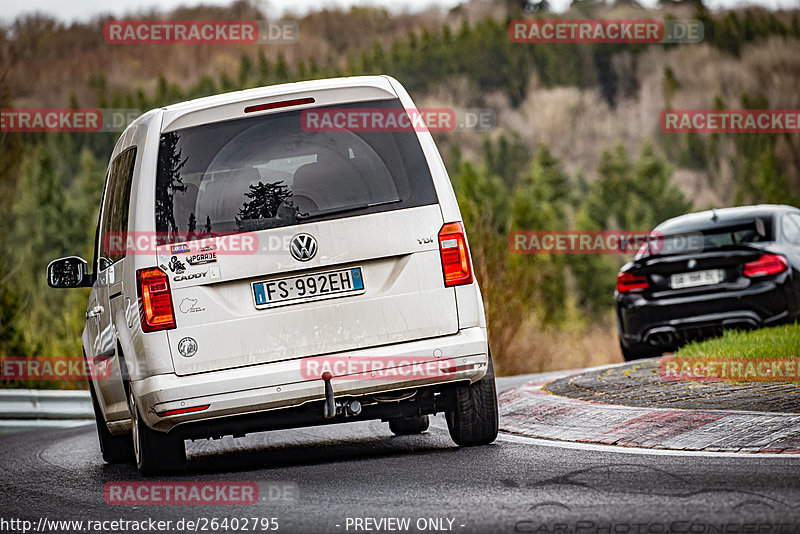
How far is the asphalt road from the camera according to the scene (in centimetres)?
480

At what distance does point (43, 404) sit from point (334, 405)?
363 inches

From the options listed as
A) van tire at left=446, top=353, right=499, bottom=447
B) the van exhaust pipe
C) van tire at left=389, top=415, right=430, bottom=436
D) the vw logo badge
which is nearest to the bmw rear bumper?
the van exhaust pipe

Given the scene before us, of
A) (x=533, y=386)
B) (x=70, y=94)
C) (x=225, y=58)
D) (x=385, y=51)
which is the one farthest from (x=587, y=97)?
(x=533, y=386)

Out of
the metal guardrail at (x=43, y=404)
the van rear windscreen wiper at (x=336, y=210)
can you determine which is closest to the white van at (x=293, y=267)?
the van rear windscreen wiper at (x=336, y=210)

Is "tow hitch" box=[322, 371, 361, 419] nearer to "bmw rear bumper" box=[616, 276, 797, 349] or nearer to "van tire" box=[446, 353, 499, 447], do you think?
"van tire" box=[446, 353, 499, 447]

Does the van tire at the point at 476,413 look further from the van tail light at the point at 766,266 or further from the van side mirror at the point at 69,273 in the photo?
the van tail light at the point at 766,266

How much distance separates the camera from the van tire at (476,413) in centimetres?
730

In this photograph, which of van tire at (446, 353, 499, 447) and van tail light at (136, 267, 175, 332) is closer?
van tail light at (136, 267, 175, 332)

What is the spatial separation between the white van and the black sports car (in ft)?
20.3

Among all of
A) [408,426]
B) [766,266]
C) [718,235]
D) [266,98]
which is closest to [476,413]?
[408,426]

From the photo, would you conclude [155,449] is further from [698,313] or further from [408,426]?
[698,313]

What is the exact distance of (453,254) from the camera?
6832 mm

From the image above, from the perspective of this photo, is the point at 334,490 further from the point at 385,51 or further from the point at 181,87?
the point at 385,51

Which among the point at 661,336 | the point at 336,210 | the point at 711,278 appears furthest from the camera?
the point at 661,336
